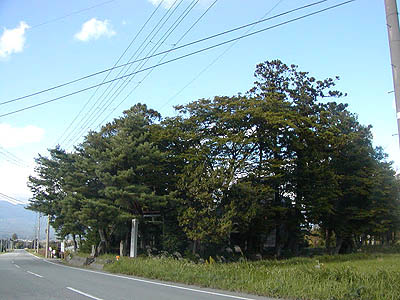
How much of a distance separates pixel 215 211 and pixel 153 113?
44.9 feet

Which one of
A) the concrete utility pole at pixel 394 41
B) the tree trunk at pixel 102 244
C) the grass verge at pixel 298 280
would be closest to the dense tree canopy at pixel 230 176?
the tree trunk at pixel 102 244

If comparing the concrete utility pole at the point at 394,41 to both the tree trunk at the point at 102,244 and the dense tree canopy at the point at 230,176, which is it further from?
the tree trunk at the point at 102,244

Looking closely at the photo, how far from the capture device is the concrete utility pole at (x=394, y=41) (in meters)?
6.86

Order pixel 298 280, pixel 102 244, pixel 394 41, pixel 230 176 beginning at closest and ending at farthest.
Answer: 1. pixel 394 41
2. pixel 298 280
3. pixel 230 176
4. pixel 102 244

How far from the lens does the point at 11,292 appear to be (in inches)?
438

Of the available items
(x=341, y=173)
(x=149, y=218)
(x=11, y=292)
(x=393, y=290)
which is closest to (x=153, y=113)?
(x=149, y=218)

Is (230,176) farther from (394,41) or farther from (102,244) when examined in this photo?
(394,41)

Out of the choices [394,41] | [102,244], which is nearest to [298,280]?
[394,41]

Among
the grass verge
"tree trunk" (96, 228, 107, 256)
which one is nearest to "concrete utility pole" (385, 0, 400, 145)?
the grass verge

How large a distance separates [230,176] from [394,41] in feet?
64.5

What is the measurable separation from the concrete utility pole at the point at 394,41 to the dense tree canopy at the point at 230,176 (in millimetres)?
18714

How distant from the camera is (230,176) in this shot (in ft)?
86.0

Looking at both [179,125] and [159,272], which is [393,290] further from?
[179,125]

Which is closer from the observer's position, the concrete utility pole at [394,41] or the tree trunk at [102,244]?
the concrete utility pole at [394,41]
